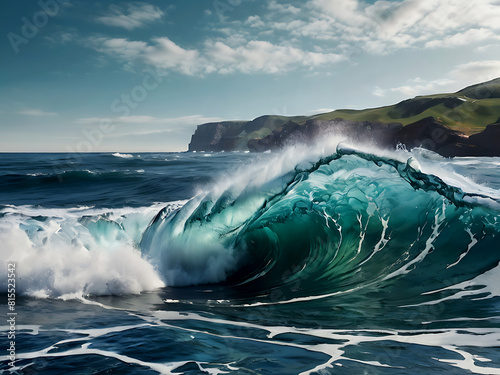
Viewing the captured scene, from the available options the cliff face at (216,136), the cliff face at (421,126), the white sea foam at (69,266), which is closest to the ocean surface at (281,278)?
the white sea foam at (69,266)

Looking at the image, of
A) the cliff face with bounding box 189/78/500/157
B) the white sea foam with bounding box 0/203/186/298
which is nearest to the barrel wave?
the white sea foam with bounding box 0/203/186/298

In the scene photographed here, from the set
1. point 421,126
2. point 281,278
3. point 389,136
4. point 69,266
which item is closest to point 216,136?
point 389,136

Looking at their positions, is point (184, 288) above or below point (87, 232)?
below

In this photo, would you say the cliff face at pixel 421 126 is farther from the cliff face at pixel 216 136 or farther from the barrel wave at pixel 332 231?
the barrel wave at pixel 332 231

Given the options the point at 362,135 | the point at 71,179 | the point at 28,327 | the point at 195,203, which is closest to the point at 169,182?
the point at 71,179

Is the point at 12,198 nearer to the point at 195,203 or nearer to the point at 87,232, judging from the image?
the point at 87,232

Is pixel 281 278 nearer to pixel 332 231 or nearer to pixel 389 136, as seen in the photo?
pixel 332 231
